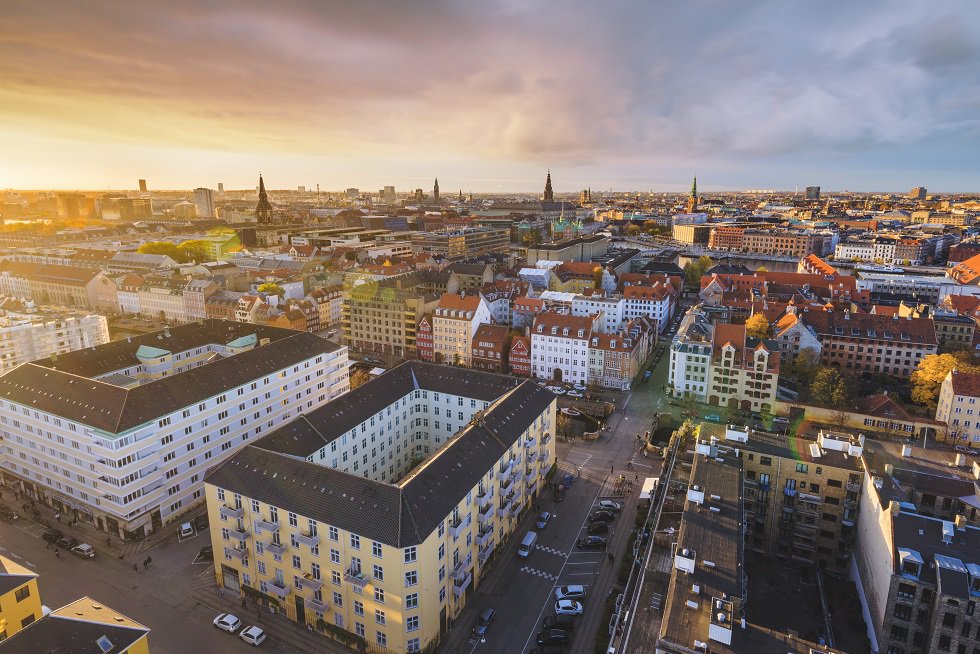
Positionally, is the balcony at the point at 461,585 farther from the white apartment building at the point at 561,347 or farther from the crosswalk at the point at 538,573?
the white apartment building at the point at 561,347

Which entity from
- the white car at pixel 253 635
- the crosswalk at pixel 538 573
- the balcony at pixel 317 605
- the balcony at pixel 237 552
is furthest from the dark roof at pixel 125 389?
the crosswalk at pixel 538 573

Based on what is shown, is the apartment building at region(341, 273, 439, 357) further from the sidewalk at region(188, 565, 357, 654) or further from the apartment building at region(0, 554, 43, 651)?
the apartment building at region(0, 554, 43, 651)

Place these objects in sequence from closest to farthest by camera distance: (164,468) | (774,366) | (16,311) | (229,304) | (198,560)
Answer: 1. (198,560)
2. (164,468)
3. (774,366)
4. (16,311)
5. (229,304)

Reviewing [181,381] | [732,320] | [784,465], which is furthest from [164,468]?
[732,320]

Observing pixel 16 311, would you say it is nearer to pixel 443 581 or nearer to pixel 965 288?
pixel 443 581

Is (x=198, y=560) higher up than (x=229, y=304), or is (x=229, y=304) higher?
(x=229, y=304)

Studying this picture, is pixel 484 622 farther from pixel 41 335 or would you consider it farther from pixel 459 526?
pixel 41 335

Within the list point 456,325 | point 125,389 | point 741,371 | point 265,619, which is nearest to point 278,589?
point 265,619
